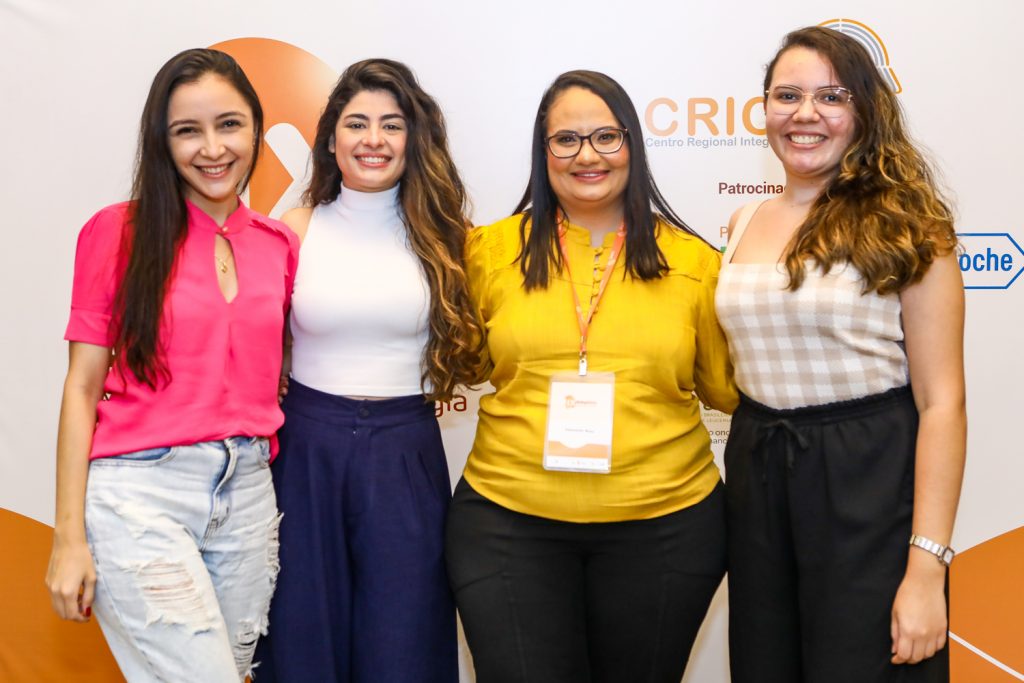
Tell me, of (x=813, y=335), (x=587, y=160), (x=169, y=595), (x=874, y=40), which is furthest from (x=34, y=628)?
(x=874, y=40)

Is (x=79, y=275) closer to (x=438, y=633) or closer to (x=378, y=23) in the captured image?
(x=438, y=633)

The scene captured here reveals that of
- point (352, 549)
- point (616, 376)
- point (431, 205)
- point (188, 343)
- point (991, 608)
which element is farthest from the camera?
point (991, 608)

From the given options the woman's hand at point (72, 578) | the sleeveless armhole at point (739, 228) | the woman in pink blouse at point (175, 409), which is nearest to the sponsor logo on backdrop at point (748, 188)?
the sleeveless armhole at point (739, 228)

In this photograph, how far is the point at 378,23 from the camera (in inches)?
107

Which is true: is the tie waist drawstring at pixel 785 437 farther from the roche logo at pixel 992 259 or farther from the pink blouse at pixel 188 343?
the roche logo at pixel 992 259

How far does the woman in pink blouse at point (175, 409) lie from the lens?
1.55m

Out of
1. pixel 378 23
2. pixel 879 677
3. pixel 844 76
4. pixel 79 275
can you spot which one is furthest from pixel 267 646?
pixel 378 23

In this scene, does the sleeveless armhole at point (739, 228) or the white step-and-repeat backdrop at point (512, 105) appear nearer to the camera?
the sleeveless armhole at point (739, 228)

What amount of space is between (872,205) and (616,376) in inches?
22.9

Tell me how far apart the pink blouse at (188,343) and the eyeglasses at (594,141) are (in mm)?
687

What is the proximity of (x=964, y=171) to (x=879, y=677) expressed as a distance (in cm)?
180

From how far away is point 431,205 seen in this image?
202 centimetres

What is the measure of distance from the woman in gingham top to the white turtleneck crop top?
67cm

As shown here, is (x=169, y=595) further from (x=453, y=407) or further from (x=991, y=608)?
(x=991, y=608)
